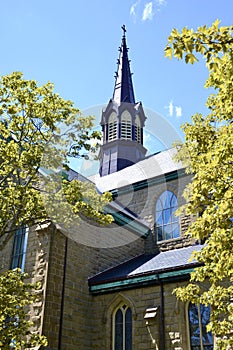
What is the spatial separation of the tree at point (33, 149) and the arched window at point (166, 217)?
7567mm

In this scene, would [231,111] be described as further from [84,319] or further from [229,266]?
[84,319]

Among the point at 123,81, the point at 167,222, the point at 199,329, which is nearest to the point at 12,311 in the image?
the point at 199,329

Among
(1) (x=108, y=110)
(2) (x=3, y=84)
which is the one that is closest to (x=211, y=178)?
(2) (x=3, y=84)

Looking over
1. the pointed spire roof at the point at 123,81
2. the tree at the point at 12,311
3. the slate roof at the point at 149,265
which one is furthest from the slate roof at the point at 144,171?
the tree at the point at 12,311

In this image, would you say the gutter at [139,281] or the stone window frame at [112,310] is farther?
the stone window frame at [112,310]

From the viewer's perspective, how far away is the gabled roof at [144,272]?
12734 millimetres

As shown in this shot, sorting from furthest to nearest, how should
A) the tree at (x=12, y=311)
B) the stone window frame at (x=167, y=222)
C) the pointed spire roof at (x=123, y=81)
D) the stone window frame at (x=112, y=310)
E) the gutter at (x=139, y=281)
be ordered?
the pointed spire roof at (x=123, y=81), the stone window frame at (x=167, y=222), the stone window frame at (x=112, y=310), the gutter at (x=139, y=281), the tree at (x=12, y=311)

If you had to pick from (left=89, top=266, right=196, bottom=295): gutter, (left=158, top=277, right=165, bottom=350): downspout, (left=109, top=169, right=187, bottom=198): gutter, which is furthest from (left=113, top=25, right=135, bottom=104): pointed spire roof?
(left=158, top=277, right=165, bottom=350): downspout

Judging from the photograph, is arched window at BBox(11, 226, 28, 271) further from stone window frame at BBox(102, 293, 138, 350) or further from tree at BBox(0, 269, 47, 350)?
tree at BBox(0, 269, 47, 350)

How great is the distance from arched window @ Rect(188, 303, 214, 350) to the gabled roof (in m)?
1.16

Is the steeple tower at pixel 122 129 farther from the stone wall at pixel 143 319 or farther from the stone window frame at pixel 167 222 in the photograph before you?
the stone wall at pixel 143 319

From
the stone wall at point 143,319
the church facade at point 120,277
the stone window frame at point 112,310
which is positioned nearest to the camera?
the stone wall at point 143,319

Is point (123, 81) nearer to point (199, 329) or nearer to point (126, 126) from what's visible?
point (126, 126)

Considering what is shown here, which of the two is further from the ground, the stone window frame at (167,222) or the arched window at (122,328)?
the stone window frame at (167,222)
